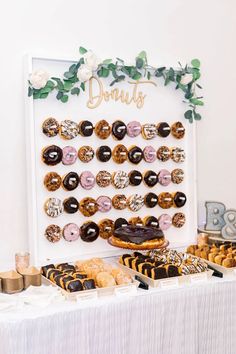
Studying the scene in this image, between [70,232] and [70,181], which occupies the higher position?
[70,181]

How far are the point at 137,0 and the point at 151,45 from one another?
0.20 m

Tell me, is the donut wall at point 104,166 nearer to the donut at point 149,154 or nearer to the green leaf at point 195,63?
the donut at point 149,154

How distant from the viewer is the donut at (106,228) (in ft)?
6.86

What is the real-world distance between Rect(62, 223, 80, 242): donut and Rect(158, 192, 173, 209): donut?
0.42m

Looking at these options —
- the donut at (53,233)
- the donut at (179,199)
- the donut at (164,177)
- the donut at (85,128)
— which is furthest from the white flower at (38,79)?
the donut at (179,199)

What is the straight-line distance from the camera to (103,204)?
2084 mm

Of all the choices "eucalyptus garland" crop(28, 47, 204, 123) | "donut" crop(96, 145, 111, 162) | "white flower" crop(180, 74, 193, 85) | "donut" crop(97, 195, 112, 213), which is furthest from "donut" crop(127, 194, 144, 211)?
"white flower" crop(180, 74, 193, 85)

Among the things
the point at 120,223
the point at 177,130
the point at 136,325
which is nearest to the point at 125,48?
the point at 177,130

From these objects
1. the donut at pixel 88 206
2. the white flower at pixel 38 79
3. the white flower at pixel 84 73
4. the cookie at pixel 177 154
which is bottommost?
the donut at pixel 88 206

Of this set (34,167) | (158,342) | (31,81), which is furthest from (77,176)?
(158,342)

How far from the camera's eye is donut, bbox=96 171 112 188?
2072mm

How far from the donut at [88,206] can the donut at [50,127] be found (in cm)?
30

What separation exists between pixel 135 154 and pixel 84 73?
0.41 metres

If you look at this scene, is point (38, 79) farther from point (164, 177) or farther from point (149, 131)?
point (164, 177)
